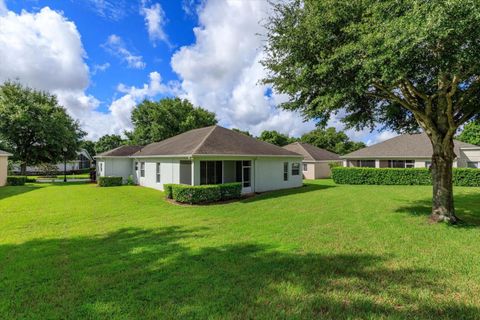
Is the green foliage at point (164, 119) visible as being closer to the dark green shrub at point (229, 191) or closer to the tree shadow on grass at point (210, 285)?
the dark green shrub at point (229, 191)

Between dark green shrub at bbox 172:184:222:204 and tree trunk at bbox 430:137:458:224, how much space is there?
359 inches

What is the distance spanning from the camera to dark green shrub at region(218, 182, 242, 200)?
46.6 feet

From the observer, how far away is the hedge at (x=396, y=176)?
2006 centimetres

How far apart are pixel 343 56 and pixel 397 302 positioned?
20.4 feet

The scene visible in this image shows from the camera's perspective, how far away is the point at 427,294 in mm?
4195

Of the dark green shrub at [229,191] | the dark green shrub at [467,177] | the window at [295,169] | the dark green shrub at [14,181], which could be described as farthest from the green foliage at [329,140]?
the dark green shrub at [14,181]

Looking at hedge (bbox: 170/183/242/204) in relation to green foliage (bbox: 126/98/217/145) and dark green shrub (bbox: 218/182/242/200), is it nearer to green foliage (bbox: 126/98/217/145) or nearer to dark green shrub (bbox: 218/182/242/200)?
dark green shrub (bbox: 218/182/242/200)

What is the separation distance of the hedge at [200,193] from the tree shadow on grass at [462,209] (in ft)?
26.1

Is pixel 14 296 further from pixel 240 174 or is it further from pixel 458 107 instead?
pixel 240 174

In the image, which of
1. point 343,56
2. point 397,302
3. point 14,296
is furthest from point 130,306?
point 343,56

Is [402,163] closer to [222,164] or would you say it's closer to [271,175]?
[271,175]

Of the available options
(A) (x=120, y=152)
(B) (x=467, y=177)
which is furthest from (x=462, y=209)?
(A) (x=120, y=152)

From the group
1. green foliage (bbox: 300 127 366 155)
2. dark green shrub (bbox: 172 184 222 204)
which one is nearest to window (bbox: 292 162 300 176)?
dark green shrub (bbox: 172 184 222 204)

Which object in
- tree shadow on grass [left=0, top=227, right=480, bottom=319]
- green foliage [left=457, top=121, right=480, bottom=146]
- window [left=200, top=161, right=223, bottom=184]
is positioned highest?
green foliage [left=457, top=121, right=480, bottom=146]
